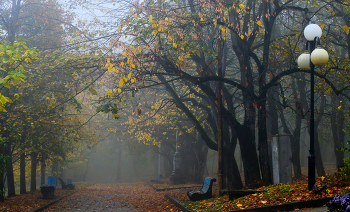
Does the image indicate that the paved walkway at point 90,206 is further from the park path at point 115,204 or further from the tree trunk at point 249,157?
the tree trunk at point 249,157

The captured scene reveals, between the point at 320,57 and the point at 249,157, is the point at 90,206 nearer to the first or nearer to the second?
the point at 249,157

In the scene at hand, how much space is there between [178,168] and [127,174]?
39.1 meters

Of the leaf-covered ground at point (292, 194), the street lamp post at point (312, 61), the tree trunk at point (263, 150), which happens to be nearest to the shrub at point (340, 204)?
the leaf-covered ground at point (292, 194)

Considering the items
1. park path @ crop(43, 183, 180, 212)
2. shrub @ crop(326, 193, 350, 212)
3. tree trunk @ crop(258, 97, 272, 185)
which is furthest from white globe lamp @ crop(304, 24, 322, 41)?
park path @ crop(43, 183, 180, 212)

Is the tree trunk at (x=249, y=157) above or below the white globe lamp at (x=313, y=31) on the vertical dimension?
below

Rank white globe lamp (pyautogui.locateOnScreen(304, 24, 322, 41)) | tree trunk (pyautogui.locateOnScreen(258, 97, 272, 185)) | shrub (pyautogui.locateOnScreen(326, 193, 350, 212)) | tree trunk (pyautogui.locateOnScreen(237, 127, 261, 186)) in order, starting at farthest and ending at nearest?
tree trunk (pyautogui.locateOnScreen(237, 127, 261, 186)) < tree trunk (pyautogui.locateOnScreen(258, 97, 272, 185)) < white globe lamp (pyautogui.locateOnScreen(304, 24, 322, 41)) < shrub (pyautogui.locateOnScreen(326, 193, 350, 212))

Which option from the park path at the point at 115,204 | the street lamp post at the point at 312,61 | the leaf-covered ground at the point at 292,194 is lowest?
the park path at the point at 115,204

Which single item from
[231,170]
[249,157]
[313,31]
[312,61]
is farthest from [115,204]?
[313,31]

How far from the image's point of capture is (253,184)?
42.7 feet

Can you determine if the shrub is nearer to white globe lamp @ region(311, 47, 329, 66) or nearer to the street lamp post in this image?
the street lamp post

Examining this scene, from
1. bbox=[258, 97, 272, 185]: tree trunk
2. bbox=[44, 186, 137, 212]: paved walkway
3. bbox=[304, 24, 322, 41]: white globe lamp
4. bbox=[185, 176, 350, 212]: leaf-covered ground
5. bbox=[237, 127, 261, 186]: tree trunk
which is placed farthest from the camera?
bbox=[237, 127, 261, 186]: tree trunk

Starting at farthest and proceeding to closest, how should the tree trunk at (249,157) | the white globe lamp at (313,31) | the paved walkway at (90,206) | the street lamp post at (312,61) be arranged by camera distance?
the tree trunk at (249,157), the paved walkway at (90,206), the white globe lamp at (313,31), the street lamp post at (312,61)

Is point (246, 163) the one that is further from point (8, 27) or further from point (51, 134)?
point (8, 27)

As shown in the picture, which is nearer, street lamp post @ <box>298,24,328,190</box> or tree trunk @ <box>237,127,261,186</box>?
street lamp post @ <box>298,24,328,190</box>
